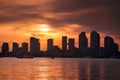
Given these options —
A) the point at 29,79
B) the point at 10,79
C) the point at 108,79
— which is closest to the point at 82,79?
the point at 108,79

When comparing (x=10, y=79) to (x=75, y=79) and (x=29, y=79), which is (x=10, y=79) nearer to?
(x=29, y=79)

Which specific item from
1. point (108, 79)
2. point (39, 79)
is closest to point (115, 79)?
point (108, 79)

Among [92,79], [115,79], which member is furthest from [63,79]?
[115,79]

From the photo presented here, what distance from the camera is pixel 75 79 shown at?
100 metres

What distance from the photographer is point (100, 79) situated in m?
101

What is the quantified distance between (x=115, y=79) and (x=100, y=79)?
4879 mm

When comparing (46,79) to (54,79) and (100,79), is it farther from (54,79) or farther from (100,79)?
(100,79)

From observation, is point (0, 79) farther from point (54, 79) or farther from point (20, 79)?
point (54, 79)

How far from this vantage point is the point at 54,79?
10019cm

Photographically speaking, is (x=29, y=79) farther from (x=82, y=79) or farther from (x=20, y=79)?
(x=82, y=79)

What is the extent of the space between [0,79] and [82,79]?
86.9 ft

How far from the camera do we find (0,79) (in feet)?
320

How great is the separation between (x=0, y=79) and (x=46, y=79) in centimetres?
1488

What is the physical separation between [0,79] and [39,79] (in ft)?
41.5
